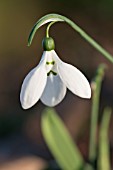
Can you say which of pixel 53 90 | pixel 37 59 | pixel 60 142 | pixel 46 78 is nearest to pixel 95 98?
pixel 60 142

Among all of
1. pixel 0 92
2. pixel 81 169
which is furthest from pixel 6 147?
pixel 81 169

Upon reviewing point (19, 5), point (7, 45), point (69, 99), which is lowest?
point (69, 99)

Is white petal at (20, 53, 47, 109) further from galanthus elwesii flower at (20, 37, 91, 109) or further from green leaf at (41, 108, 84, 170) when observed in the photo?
green leaf at (41, 108, 84, 170)

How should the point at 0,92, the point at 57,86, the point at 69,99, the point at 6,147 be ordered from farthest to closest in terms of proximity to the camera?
the point at 0,92, the point at 69,99, the point at 6,147, the point at 57,86

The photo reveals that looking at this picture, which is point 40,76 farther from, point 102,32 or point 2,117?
point 102,32

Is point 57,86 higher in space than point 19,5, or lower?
lower

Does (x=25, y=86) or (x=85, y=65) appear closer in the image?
(x=25, y=86)
